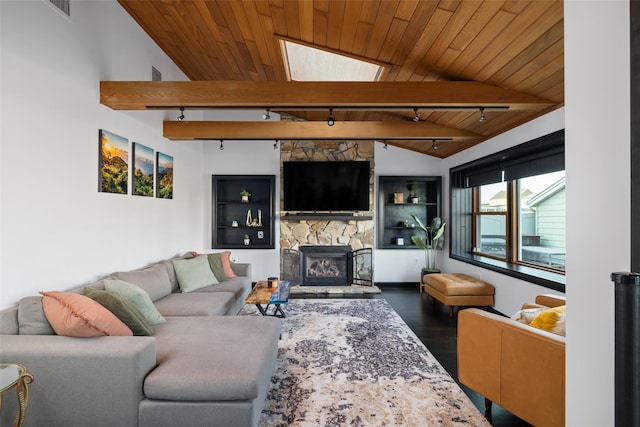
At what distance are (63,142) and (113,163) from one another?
0.67 meters

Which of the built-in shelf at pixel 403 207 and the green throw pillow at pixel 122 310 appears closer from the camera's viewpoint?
the green throw pillow at pixel 122 310

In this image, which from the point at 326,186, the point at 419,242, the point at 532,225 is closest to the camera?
the point at 532,225

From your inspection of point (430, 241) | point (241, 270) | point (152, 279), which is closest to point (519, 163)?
point (430, 241)

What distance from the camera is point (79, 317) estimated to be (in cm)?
192

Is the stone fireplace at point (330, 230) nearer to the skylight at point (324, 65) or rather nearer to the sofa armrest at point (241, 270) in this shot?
the sofa armrest at point (241, 270)

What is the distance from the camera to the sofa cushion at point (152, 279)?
124 inches

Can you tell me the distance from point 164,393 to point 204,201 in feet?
15.1

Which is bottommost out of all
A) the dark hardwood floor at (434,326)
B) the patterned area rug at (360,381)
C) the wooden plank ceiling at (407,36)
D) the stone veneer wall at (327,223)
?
the dark hardwood floor at (434,326)

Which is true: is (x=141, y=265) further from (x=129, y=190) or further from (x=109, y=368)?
(x=109, y=368)

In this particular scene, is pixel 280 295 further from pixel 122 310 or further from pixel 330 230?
pixel 330 230

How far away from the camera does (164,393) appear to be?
1.76 metres

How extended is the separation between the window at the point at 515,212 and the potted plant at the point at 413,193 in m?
0.72

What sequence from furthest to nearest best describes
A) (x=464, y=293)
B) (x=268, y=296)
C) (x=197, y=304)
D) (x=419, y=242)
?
(x=419, y=242) → (x=464, y=293) → (x=268, y=296) → (x=197, y=304)

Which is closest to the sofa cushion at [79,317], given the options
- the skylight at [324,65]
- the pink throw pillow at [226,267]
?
the pink throw pillow at [226,267]
